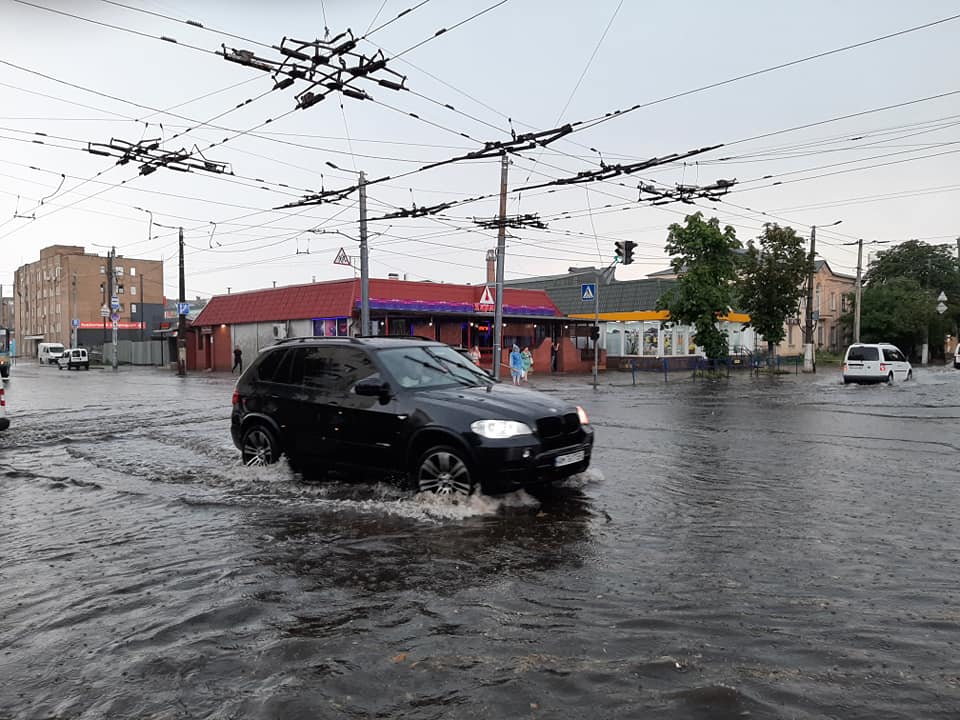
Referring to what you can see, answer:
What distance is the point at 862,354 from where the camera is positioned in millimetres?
30188

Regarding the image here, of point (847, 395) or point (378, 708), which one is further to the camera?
point (847, 395)

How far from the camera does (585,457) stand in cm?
743

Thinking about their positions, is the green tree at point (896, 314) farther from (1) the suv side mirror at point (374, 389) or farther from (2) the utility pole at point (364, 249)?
(1) the suv side mirror at point (374, 389)

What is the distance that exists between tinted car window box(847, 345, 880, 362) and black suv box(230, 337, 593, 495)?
26.9m

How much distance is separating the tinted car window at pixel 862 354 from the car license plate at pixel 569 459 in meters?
27.4

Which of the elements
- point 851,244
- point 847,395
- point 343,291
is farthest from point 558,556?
point 851,244

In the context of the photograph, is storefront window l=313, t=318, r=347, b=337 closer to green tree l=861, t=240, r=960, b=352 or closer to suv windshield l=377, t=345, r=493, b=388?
suv windshield l=377, t=345, r=493, b=388

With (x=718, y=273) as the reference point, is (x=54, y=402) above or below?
below

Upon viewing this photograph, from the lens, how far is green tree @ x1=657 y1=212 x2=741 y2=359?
34562 mm

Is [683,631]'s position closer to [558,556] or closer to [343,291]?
[558,556]

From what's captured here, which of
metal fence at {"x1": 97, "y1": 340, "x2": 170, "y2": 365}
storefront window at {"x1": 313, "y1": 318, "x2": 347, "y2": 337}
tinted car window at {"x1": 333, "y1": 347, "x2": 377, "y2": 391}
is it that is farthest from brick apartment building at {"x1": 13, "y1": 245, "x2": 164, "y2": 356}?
tinted car window at {"x1": 333, "y1": 347, "x2": 377, "y2": 391}

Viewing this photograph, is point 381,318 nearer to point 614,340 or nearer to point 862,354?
point 614,340

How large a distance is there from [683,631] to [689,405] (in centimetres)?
1710

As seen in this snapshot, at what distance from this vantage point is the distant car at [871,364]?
1172 inches
